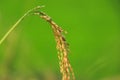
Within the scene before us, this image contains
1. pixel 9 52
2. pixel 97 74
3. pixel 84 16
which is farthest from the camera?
pixel 84 16

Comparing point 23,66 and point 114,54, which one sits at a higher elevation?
point 23,66

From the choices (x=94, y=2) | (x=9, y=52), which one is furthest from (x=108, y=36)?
(x=9, y=52)

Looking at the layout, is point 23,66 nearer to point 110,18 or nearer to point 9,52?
point 9,52

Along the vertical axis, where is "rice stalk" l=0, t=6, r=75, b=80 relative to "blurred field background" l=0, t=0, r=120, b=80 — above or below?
above

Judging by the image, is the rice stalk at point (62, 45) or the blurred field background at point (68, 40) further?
the blurred field background at point (68, 40)

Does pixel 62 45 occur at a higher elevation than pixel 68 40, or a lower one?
higher

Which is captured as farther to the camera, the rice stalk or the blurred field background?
the blurred field background

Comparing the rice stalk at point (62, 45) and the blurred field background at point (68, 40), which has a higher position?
the rice stalk at point (62, 45)

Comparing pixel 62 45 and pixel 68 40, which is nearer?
pixel 62 45
